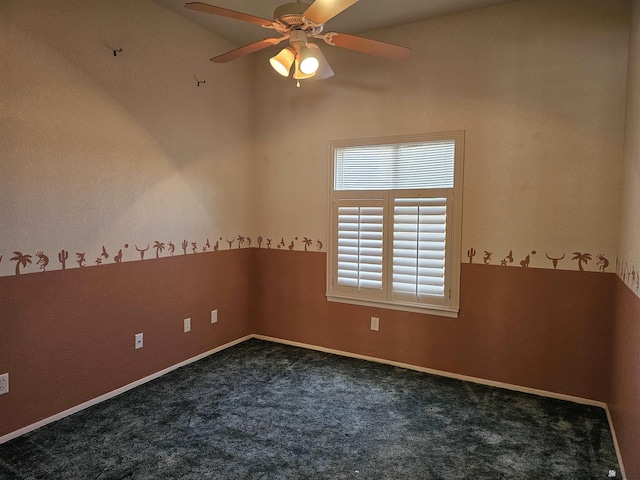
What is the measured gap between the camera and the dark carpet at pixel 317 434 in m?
2.18

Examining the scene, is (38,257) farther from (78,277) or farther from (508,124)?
(508,124)

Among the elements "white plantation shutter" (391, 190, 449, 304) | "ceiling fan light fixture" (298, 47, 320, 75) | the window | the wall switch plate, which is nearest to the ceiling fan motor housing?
"ceiling fan light fixture" (298, 47, 320, 75)

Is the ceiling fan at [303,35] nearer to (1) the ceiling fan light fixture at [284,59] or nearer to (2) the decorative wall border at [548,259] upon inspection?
(1) the ceiling fan light fixture at [284,59]

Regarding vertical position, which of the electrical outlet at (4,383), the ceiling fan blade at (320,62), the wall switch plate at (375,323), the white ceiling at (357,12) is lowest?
the electrical outlet at (4,383)

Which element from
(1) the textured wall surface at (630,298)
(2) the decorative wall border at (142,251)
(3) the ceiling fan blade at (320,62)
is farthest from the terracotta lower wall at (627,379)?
(2) the decorative wall border at (142,251)

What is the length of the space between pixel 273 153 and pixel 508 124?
218 centimetres

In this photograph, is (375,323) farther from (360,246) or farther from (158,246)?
(158,246)

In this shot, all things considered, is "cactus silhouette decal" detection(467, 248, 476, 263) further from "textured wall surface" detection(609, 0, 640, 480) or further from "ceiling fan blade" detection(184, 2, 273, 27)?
"ceiling fan blade" detection(184, 2, 273, 27)

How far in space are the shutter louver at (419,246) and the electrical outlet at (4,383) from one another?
277cm

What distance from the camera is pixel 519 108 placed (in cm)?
308

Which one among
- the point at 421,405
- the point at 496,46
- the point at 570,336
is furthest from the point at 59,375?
the point at 496,46

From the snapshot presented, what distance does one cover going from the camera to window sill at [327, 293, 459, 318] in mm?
3404

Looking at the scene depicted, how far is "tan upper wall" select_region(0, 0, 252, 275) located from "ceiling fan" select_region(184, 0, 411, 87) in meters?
0.83

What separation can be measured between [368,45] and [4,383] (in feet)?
9.62
